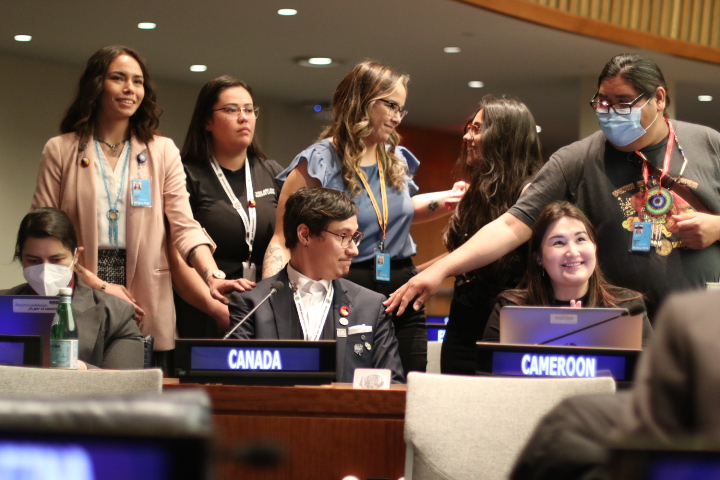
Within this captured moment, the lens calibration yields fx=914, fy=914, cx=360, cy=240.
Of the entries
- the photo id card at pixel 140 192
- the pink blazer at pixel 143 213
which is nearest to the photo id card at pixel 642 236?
the pink blazer at pixel 143 213

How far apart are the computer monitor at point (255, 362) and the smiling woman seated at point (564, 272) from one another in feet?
2.40

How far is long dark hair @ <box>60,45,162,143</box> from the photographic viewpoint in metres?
3.48

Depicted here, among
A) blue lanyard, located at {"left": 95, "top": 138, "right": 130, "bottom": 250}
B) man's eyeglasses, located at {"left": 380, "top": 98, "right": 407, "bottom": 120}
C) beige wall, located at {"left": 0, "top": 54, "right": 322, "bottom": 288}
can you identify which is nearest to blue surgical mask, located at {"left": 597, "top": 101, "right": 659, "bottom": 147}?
man's eyeglasses, located at {"left": 380, "top": 98, "right": 407, "bottom": 120}

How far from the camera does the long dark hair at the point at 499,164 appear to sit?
354 cm

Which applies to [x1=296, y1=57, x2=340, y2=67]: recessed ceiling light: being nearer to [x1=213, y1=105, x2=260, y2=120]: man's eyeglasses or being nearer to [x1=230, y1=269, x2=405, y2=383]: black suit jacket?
[x1=213, y1=105, x2=260, y2=120]: man's eyeglasses

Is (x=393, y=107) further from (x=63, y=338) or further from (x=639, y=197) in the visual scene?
(x=63, y=338)

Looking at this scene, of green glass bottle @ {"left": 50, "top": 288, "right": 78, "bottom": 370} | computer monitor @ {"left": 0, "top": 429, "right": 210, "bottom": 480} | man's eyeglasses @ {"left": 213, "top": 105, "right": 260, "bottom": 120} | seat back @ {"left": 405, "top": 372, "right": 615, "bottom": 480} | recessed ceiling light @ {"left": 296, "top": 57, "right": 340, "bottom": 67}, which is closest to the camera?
computer monitor @ {"left": 0, "top": 429, "right": 210, "bottom": 480}

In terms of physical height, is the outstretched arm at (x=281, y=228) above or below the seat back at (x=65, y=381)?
above

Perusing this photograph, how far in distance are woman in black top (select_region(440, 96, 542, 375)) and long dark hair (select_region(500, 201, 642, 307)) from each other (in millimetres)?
307

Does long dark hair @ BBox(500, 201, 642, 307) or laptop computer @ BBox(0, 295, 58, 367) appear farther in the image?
long dark hair @ BBox(500, 201, 642, 307)

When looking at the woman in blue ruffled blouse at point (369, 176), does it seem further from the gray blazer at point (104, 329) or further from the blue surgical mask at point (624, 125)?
the blue surgical mask at point (624, 125)

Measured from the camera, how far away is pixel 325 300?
3.09 meters

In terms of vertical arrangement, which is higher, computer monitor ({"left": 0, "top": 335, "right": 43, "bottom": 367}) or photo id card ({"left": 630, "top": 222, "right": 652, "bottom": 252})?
photo id card ({"left": 630, "top": 222, "right": 652, "bottom": 252})

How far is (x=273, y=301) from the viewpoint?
305 centimetres
